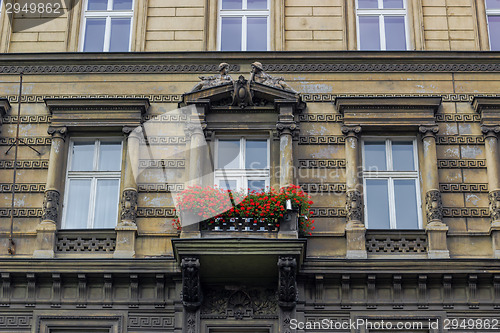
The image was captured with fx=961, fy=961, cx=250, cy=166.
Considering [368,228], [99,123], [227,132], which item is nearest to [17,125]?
[99,123]

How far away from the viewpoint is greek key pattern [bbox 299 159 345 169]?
64.5 feet

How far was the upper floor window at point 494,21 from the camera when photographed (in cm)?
2127

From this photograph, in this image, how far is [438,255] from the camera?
18531 mm

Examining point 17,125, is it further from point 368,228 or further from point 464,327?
point 464,327

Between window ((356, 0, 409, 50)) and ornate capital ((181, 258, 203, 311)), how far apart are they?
6547 millimetres

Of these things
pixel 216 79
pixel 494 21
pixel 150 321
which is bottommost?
pixel 150 321

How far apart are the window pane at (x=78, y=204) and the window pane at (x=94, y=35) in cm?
330

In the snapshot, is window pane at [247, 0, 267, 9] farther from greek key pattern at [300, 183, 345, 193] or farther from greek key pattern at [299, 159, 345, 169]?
greek key pattern at [300, 183, 345, 193]

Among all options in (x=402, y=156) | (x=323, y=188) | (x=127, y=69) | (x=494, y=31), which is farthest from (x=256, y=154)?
(x=494, y=31)

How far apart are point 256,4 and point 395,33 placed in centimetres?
319

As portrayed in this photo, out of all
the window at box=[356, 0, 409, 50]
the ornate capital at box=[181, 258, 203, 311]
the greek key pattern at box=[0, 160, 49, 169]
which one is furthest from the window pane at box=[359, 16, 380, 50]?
the greek key pattern at box=[0, 160, 49, 169]

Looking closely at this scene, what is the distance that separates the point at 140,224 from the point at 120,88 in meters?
3.23

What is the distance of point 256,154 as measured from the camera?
65.3ft

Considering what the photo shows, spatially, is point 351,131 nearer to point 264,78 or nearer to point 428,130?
point 428,130
